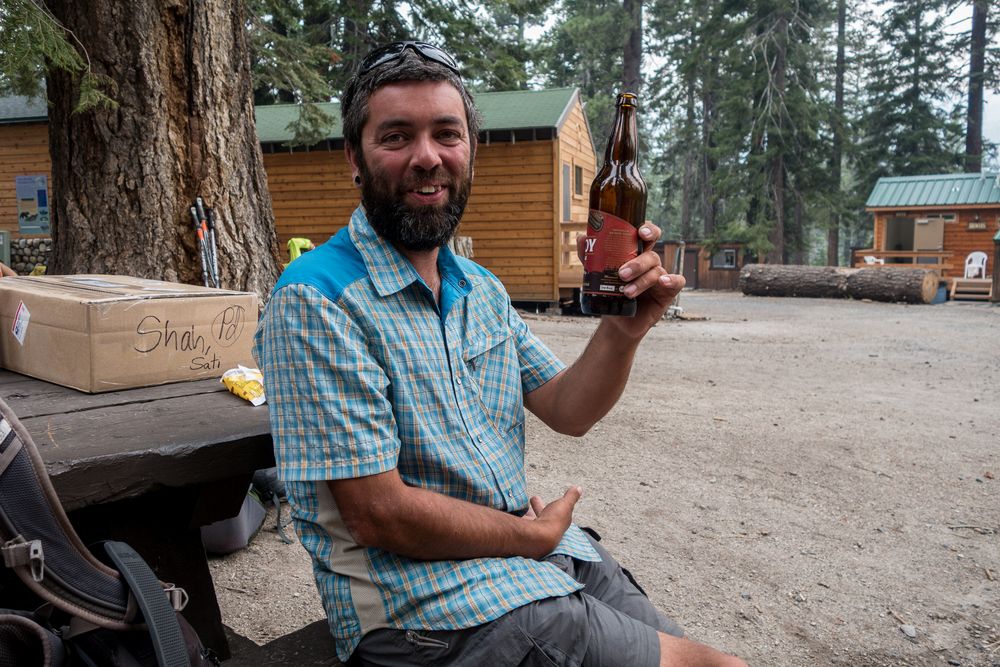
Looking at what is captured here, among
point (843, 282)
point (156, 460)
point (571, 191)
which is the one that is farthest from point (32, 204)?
point (843, 282)

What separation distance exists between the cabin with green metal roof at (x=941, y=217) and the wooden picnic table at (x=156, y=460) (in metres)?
25.2

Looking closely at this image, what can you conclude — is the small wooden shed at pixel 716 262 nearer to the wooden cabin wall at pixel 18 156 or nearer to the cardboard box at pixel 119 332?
the wooden cabin wall at pixel 18 156

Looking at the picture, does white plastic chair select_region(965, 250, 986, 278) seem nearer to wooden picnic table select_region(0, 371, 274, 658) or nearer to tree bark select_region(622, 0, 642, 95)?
tree bark select_region(622, 0, 642, 95)

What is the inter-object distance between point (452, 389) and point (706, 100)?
37.7 meters

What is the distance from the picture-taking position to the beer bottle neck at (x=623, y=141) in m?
2.06

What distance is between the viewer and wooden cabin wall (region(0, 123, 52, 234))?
17094mm

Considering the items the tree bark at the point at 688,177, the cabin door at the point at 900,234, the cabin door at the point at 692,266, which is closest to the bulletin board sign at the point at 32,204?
the cabin door at the point at 692,266

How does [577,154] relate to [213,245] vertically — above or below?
above

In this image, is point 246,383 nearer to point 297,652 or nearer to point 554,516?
point 297,652

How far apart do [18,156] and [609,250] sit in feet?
64.4

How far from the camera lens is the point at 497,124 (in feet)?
49.1

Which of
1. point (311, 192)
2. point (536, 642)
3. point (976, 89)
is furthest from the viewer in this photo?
point (976, 89)

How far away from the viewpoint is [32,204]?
17.5 metres

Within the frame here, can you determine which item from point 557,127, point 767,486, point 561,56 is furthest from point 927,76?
point 767,486
